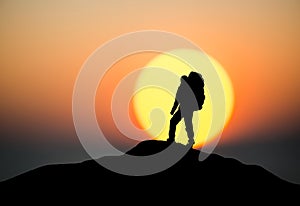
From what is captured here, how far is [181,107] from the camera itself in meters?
23.6

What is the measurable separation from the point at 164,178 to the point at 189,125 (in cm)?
368

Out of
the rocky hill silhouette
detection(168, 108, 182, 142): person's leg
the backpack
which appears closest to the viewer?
the rocky hill silhouette

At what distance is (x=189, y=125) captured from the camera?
23.4 m

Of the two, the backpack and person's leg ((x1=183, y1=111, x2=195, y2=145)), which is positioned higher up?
the backpack

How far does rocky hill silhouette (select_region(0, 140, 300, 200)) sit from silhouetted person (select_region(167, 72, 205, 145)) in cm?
178

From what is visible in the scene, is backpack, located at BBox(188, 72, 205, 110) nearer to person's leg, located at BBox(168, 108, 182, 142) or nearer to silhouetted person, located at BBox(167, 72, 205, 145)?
silhouetted person, located at BBox(167, 72, 205, 145)

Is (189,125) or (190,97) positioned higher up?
(190,97)

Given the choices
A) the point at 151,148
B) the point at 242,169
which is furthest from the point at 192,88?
the point at 242,169

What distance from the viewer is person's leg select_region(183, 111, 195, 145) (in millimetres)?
23281

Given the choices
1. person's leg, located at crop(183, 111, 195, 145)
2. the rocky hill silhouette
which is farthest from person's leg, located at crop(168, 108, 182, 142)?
the rocky hill silhouette

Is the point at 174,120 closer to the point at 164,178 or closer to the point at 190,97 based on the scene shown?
the point at 190,97

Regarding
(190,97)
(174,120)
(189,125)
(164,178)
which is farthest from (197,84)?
(164,178)

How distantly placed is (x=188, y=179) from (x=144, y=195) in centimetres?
304

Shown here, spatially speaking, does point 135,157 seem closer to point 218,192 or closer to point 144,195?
point 144,195
